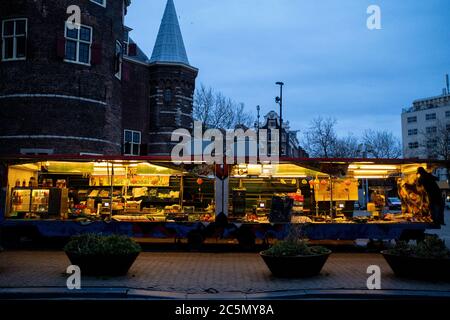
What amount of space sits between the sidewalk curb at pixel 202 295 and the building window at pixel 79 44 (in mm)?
17782

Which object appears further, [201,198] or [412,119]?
[412,119]

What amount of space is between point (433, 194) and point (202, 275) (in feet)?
28.9

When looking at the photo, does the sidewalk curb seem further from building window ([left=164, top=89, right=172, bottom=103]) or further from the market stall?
building window ([left=164, top=89, right=172, bottom=103])

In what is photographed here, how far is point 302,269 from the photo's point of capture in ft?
33.7

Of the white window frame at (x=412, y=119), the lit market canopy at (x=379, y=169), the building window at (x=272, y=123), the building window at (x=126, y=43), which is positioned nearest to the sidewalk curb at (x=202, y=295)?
the lit market canopy at (x=379, y=169)

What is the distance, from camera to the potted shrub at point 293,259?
33.4ft

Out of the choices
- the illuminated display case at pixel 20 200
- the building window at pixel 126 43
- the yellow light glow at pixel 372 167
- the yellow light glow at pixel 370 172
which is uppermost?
the building window at pixel 126 43

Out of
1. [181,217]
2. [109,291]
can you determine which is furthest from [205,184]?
[109,291]

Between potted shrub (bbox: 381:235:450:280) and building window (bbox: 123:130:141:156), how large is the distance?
83.7ft

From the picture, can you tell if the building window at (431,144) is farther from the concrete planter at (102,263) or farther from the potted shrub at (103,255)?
the concrete planter at (102,263)

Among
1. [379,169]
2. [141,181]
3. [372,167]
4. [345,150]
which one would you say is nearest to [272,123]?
[345,150]

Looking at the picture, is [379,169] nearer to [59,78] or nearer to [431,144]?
[59,78]

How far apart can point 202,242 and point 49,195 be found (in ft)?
18.6

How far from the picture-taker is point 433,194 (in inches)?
584
